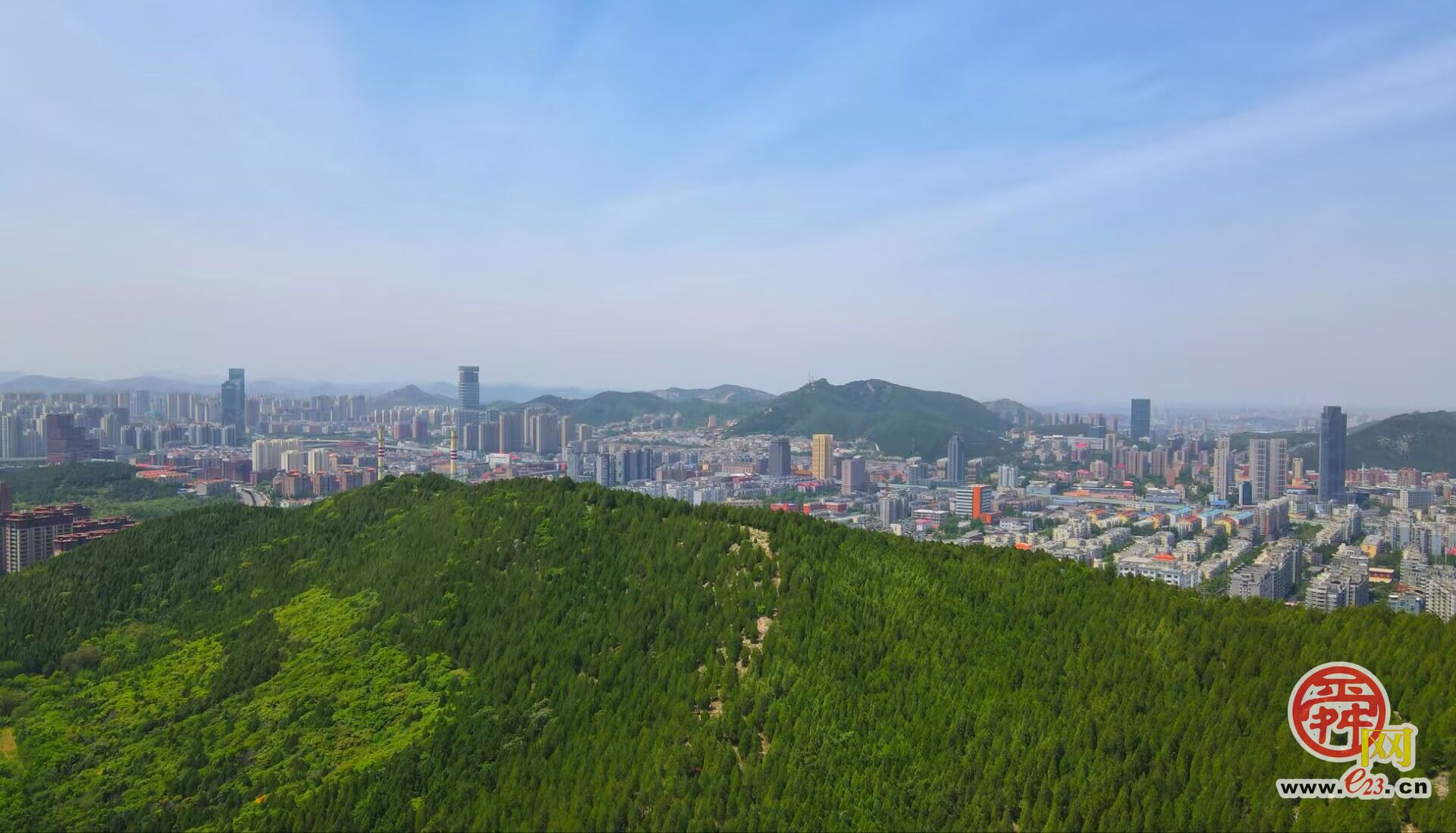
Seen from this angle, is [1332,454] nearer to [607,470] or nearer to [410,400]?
[607,470]

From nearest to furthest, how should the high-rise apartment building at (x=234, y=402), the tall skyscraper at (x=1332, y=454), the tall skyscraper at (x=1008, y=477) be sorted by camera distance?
the tall skyscraper at (x=1332, y=454), the tall skyscraper at (x=1008, y=477), the high-rise apartment building at (x=234, y=402)

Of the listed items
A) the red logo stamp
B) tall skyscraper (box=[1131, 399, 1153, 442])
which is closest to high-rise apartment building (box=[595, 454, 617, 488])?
the red logo stamp

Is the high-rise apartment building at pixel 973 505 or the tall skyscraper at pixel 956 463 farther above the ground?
the tall skyscraper at pixel 956 463

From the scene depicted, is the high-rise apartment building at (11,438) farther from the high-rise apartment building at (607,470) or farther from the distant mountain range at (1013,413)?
the distant mountain range at (1013,413)

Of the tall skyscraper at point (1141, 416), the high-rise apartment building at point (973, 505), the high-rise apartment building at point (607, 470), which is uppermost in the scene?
the tall skyscraper at point (1141, 416)

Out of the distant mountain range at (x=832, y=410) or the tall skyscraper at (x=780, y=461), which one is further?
the distant mountain range at (x=832, y=410)

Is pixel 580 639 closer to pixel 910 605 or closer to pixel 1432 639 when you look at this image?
pixel 910 605

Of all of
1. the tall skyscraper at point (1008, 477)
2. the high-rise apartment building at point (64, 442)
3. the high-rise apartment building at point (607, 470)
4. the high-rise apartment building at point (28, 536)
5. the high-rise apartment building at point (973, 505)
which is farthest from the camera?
the tall skyscraper at point (1008, 477)

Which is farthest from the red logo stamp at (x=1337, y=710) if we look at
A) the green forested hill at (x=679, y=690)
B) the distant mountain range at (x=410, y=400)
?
the distant mountain range at (x=410, y=400)
